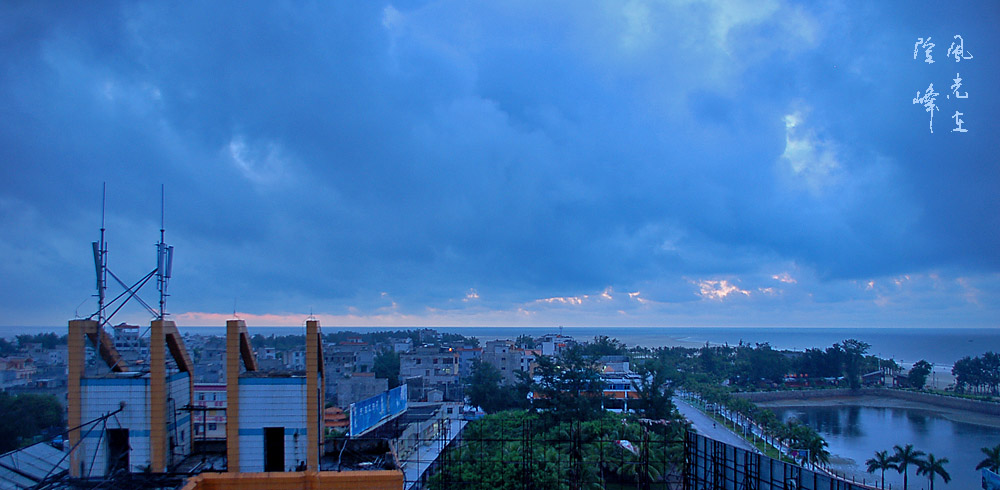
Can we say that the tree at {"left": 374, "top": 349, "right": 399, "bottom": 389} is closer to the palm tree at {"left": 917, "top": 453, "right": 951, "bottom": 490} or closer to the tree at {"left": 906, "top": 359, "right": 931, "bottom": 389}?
the palm tree at {"left": 917, "top": 453, "right": 951, "bottom": 490}

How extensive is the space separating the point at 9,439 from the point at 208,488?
86.2ft

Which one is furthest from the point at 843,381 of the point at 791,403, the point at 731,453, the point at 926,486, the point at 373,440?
the point at 373,440

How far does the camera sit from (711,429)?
103 feet

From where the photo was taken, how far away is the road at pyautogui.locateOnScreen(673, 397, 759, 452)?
93.0 feet

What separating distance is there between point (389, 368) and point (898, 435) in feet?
129

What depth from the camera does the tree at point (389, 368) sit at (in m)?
43.2

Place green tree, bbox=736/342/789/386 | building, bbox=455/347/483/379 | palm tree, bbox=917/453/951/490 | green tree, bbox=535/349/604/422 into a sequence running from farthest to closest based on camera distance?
green tree, bbox=736/342/789/386
building, bbox=455/347/483/379
green tree, bbox=535/349/604/422
palm tree, bbox=917/453/951/490

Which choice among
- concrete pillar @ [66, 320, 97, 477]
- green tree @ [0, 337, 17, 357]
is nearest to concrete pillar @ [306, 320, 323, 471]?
concrete pillar @ [66, 320, 97, 477]

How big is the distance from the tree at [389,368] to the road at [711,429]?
2229cm

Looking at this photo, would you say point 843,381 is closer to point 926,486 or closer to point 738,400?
point 738,400

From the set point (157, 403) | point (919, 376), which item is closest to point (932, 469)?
point (157, 403)

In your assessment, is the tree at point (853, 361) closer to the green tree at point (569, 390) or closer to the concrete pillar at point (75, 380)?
the green tree at point (569, 390)

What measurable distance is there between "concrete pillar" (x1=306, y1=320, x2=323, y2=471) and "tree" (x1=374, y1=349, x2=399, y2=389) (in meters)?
34.4

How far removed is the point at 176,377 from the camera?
8625mm
